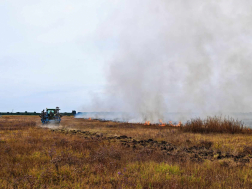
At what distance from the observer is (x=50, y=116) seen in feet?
93.8

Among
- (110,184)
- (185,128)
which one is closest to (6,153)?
(110,184)

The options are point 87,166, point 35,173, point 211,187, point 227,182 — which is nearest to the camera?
point 211,187

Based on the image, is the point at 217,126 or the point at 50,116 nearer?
the point at 217,126

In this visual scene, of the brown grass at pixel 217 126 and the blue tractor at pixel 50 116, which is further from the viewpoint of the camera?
the blue tractor at pixel 50 116

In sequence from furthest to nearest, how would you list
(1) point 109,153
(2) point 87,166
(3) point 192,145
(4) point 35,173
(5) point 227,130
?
(5) point 227,130, (3) point 192,145, (1) point 109,153, (2) point 87,166, (4) point 35,173

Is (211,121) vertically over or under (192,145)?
over

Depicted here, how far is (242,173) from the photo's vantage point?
5.82m

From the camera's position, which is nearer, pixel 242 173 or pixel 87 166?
pixel 242 173

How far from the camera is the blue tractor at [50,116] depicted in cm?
2735

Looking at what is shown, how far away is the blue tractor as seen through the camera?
2735 centimetres

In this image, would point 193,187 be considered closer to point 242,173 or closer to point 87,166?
point 242,173

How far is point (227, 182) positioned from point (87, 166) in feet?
14.0

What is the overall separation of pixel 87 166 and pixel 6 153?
435cm

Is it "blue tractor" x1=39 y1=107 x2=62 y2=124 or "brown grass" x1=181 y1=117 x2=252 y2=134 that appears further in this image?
"blue tractor" x1=39 y1=107 x2=62 y2=124
